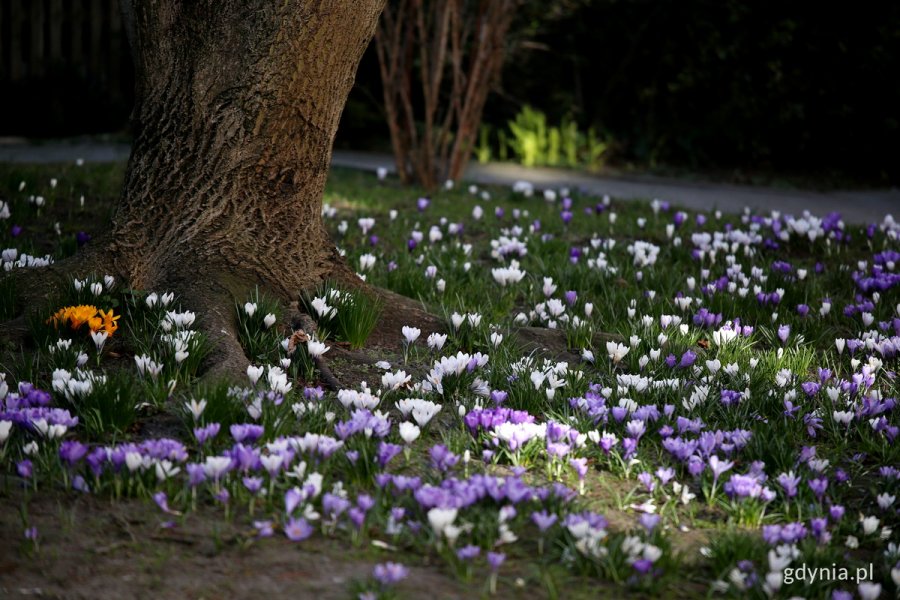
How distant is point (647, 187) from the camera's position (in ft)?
31.1

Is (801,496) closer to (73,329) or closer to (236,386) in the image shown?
(236,386)

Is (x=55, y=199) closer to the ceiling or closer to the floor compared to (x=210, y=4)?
closer to the floor

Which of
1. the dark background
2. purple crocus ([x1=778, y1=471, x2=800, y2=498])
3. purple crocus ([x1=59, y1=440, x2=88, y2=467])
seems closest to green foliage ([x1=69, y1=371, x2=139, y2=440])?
purple crocus ([x1=59, y1=440, x2=88, y2=467])

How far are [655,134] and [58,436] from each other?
908 centimetres

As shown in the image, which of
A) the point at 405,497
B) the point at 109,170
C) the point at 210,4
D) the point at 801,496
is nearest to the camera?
the point at 405,497

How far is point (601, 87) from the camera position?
11.0 metres

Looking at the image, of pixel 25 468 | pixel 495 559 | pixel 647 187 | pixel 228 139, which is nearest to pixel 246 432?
pixel 25 468

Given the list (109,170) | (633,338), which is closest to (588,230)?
(633,338)

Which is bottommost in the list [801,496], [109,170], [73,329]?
[801,496]

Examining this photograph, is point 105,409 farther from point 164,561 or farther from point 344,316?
point 344,316

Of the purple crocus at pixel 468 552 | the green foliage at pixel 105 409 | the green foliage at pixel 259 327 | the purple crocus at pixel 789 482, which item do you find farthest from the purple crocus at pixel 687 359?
the green foliage at pixel 105 409

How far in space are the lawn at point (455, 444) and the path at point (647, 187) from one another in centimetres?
346

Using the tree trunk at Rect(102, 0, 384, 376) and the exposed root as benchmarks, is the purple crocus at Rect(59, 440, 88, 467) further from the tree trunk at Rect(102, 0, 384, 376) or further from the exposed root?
the tree trunk at Rect(102, 0, 384, 376)

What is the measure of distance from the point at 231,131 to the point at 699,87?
750 centimetres
